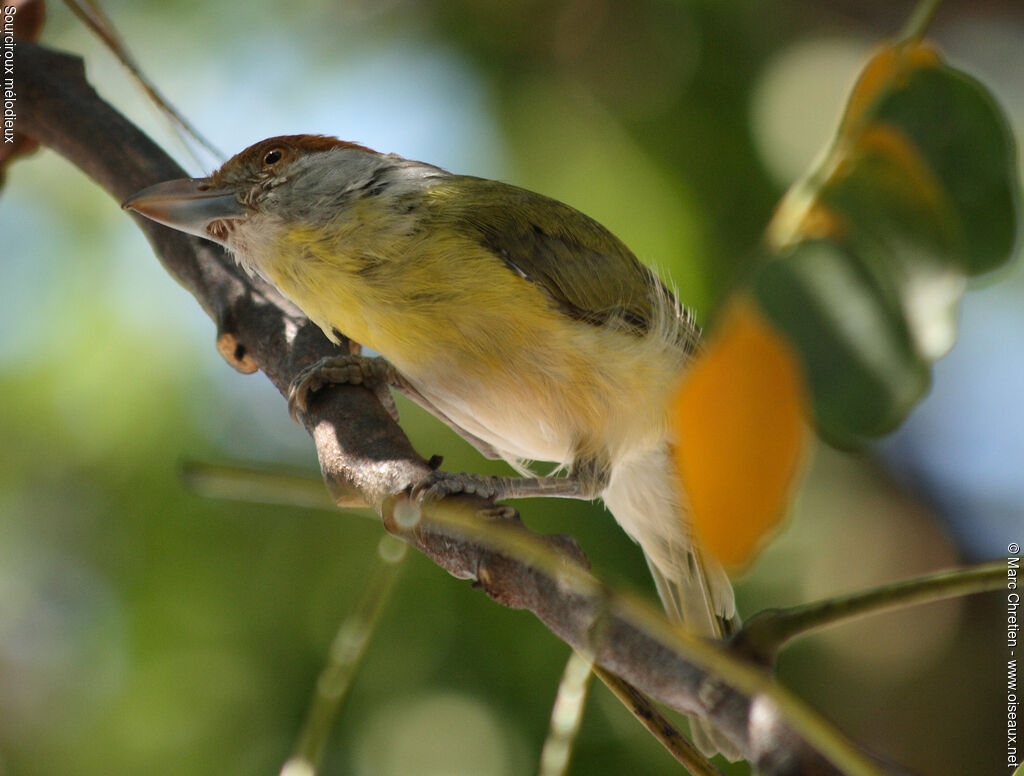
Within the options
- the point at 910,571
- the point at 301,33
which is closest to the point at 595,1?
the point at 301,33

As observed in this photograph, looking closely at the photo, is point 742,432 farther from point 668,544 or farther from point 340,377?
point 668,544

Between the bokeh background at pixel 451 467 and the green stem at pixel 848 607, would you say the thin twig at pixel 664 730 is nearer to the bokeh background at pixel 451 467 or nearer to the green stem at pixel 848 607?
the green stem at pixel 848 607

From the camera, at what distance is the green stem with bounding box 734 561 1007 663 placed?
875 mm

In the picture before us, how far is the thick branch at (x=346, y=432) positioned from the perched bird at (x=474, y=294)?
117mm

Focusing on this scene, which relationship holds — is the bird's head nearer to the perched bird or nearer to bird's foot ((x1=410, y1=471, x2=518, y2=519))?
the perched bird

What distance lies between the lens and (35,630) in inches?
131

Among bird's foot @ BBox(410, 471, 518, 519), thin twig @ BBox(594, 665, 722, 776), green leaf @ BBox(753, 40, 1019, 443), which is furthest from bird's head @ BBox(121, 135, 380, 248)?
green leaf @ BBox(753, 40, 1019, 443)

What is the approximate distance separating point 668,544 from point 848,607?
2.11 metres

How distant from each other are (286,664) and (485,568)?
6.52 feet

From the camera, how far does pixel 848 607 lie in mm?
875

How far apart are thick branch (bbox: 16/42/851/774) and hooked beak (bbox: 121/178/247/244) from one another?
0.16 feet

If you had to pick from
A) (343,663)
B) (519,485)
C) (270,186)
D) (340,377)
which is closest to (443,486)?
(343,663)

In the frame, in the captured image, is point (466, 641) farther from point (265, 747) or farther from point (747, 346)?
point (747, 346)

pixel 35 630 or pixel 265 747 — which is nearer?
pixel 265 747
